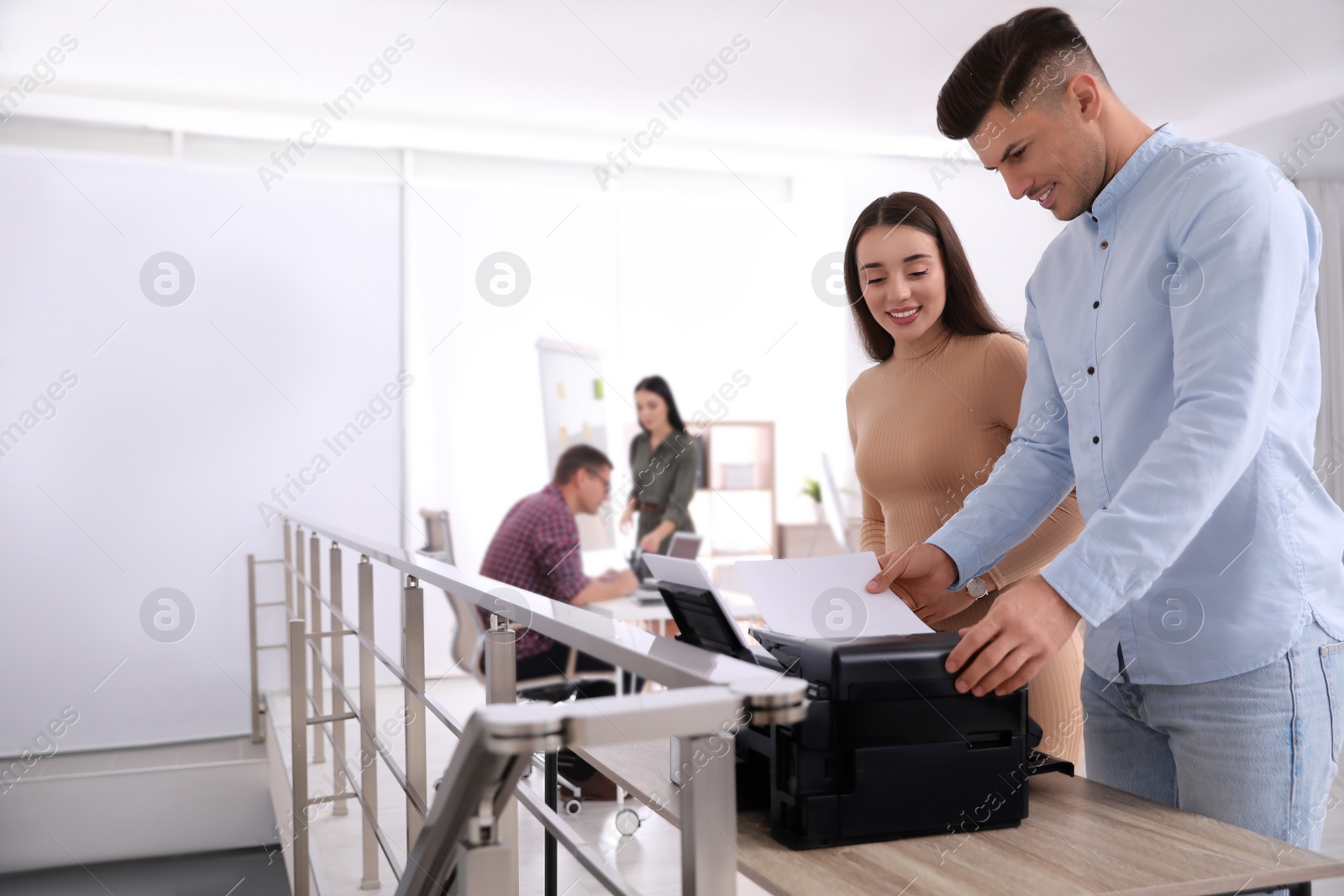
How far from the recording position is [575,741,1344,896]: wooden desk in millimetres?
844

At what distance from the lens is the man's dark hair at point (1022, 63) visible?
3.83ft

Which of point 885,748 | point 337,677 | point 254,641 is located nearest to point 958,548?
point 885,748

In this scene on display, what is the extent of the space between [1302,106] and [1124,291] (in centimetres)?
498

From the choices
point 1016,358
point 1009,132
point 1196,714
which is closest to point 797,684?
point 1196,714

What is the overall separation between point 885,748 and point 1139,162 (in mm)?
730

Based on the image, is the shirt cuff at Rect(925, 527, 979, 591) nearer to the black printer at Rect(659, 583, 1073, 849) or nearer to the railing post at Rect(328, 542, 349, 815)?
the black printer at Rect(659, 583, 1073, 849)

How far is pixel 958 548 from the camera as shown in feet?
4.36

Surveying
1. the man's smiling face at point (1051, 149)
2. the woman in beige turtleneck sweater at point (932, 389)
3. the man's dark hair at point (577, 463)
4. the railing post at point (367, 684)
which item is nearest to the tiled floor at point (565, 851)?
the railing post at point (367, 684)

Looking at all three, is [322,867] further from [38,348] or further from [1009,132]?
[38,348]

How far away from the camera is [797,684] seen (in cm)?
71

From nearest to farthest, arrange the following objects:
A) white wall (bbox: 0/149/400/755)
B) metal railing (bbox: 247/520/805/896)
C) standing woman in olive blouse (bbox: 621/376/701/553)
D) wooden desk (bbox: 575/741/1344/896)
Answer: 1. metal railing (bbox: 247/520/805/896)
2. wooden desk (bbox: 575/741/1344/896)
3. standing woman in olive blouse (bbox: 621/376/701/553)
4. white wall (bbox: 0/149/400/755)

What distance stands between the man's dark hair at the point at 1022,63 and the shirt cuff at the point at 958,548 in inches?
19.6

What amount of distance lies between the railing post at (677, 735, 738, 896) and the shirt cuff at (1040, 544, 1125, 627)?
43cm

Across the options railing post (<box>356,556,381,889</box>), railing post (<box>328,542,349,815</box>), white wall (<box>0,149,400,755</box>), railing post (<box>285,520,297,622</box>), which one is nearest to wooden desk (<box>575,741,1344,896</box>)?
railing post (<box>356,556,381,889</box>)
